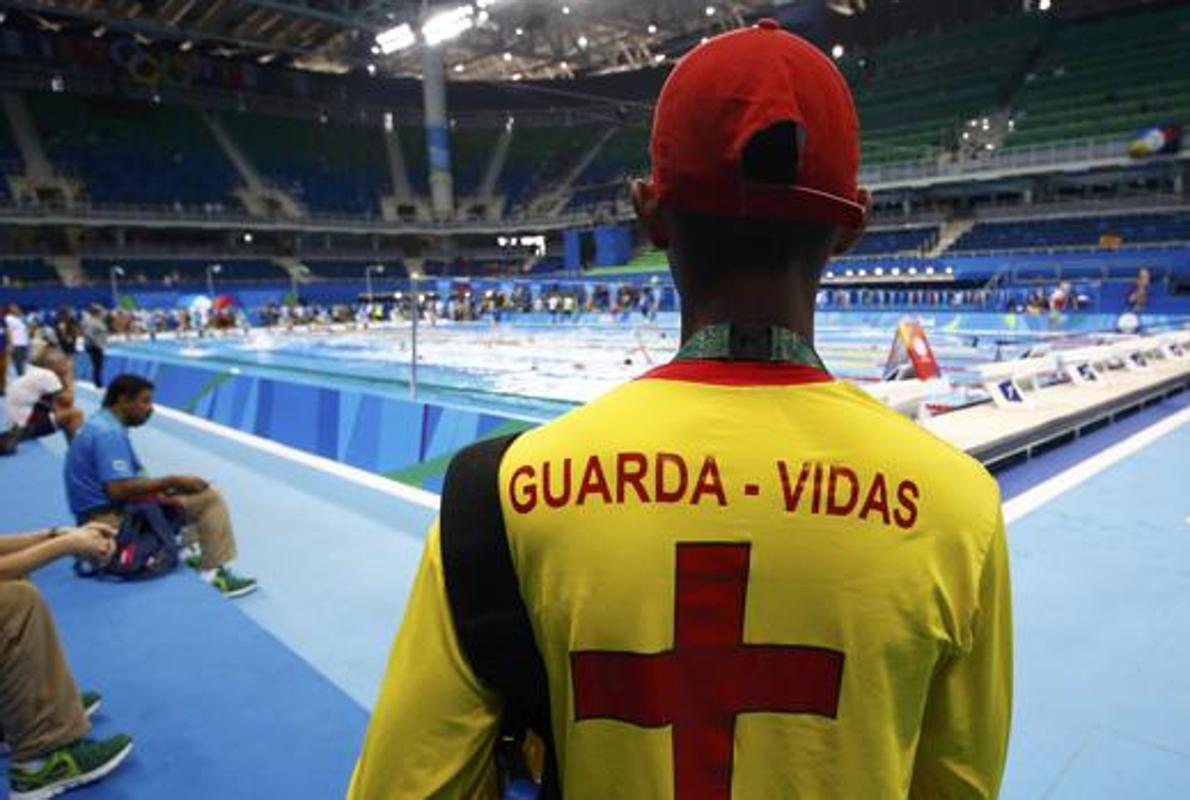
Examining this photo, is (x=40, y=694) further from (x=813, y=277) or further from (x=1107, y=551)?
(x=1107, y=551)

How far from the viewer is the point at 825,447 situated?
804 mm

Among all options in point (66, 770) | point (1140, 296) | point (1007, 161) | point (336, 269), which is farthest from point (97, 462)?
point (336, 269)

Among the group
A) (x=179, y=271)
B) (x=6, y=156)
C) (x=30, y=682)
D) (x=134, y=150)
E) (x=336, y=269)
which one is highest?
(x=134, y=150)

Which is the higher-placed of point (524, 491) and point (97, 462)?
point (524, 491)

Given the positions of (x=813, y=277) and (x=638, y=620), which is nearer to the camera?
(x=638, y=620)

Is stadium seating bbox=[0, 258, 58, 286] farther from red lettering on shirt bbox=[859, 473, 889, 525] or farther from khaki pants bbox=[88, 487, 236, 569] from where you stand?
red lettering on shirt bbox=[859, 473, 889, 525]

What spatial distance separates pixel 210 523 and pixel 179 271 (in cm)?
4038

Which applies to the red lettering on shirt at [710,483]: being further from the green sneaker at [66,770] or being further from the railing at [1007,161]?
the railing at [1007,161]

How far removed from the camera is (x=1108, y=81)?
3183cm

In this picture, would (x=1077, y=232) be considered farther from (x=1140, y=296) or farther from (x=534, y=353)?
(x=534, y=353)

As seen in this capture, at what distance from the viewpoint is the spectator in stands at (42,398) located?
776 cm

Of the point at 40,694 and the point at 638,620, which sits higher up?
the point at 638,620

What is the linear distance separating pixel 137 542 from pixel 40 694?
68.8 inches

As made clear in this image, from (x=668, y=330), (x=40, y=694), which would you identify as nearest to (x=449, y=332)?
(x=668, y=330)
